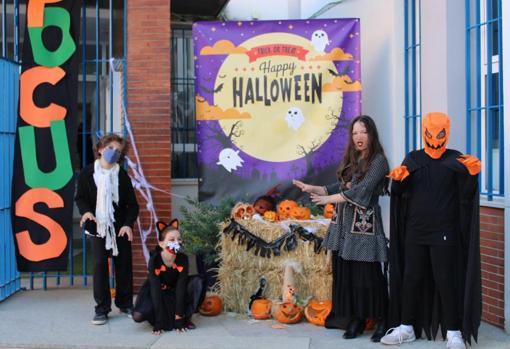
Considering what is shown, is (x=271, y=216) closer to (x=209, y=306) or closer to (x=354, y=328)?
(x=209, y=306)

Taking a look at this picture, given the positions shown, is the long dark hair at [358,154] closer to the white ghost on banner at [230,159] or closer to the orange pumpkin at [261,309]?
the orange pumpkin at [261,309]

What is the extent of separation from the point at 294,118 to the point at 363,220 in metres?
2.32

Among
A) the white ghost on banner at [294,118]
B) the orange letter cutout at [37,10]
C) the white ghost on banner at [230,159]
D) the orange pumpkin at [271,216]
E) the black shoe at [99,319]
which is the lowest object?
the black shoe at [99,319]

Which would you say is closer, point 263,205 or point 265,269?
point 265,269

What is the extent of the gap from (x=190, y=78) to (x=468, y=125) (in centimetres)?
428

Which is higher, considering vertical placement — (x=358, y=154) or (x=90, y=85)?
(x=90, y=85)

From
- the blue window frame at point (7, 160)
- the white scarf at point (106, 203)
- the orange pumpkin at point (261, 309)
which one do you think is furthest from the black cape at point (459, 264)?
the blue window frame at point (7, 160)

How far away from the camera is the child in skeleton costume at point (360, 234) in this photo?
19.1 ft

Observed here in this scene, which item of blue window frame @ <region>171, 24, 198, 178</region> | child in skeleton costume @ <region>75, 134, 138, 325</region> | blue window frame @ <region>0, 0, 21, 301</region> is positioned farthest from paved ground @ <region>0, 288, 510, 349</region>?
blue window frame @ <region>171, 24, 198, 178</region>

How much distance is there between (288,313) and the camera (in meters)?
6.52

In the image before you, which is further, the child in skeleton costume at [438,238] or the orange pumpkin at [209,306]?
the orange pumpkin at [209,306]

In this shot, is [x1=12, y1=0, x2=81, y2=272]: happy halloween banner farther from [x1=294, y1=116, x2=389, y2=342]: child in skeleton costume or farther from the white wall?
the white wall

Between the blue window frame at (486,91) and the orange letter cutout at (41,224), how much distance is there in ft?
14.3

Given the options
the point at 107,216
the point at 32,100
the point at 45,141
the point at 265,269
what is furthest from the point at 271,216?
the point at 32,100
